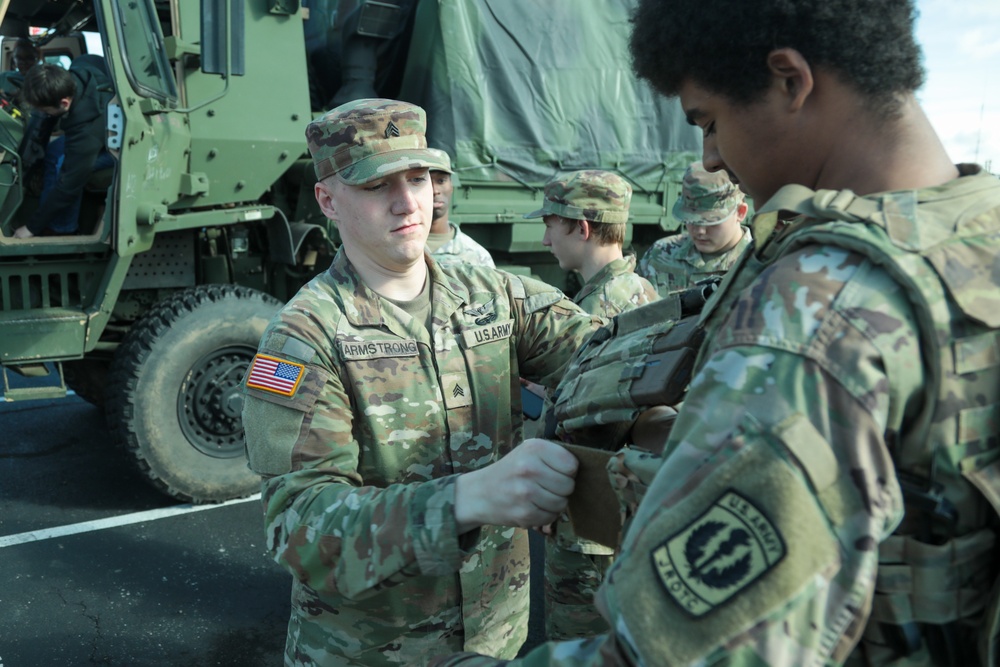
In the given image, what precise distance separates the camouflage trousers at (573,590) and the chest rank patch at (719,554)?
195 centimetres

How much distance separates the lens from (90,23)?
512cm

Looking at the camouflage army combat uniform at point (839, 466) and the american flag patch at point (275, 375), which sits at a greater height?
the camouflage army combat uniform at point (839, 466)

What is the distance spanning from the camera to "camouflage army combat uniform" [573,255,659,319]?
10.1ft

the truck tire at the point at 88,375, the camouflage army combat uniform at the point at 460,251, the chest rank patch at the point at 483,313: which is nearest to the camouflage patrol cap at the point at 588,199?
the camouflage army combat uniform at the point at 460,251

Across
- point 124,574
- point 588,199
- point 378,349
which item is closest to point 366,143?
point 378,349

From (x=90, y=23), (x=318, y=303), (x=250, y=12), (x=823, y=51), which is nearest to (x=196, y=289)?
(x=250, y=12)

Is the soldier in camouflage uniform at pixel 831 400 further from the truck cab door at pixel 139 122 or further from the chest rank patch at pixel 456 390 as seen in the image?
the truck cab door at pixel 139 122

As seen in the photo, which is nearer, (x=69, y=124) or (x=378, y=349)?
(x=378, y=349)

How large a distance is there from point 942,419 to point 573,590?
2109mm

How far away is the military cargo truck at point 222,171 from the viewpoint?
4.12 metres

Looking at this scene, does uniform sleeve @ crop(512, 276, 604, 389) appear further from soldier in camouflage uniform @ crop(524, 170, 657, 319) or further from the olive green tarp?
the olive green tarp

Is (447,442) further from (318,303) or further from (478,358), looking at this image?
(318,303)

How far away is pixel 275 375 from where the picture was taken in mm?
1544

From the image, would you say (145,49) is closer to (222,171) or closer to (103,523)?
(222,171)
